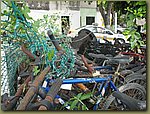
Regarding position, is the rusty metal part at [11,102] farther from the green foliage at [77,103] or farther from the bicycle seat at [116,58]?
the bicycle seat at [116,58]

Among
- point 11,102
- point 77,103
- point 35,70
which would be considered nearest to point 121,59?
point 77,103

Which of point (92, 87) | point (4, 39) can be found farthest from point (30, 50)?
point (92, 87)

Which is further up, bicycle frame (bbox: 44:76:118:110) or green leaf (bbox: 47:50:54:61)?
green leaf (bbox: 47:50:54:61)

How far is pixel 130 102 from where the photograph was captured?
286 centimetres

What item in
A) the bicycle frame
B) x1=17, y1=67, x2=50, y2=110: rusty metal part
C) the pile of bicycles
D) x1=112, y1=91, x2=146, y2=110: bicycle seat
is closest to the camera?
x1=17, y1=67, x2=50, y2=110: rusty metal part

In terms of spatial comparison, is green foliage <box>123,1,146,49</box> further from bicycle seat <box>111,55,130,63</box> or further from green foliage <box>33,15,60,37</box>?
green foliage <box>33,15,60,37</box>

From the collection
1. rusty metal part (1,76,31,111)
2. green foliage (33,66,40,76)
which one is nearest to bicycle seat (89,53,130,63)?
green foliage (33,66,40,76)

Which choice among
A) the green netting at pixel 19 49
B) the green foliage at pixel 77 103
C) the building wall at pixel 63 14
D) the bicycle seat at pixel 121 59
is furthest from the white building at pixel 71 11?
the green foliage at pixel 77 103

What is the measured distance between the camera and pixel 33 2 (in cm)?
296

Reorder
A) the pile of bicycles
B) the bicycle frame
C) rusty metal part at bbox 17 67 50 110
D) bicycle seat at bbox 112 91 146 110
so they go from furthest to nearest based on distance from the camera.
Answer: the bicycle frame, the pile of bicycles, bicycle seat at bbox 112 91 146 110, rusty metal part at bbox 17 67 50 110

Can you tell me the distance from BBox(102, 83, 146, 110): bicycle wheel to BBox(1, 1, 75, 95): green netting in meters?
0.49

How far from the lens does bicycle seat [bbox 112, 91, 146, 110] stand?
2.87 m

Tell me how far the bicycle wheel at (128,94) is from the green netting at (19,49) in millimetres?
487

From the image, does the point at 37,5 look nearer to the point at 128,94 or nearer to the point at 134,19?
the point at 134,19
